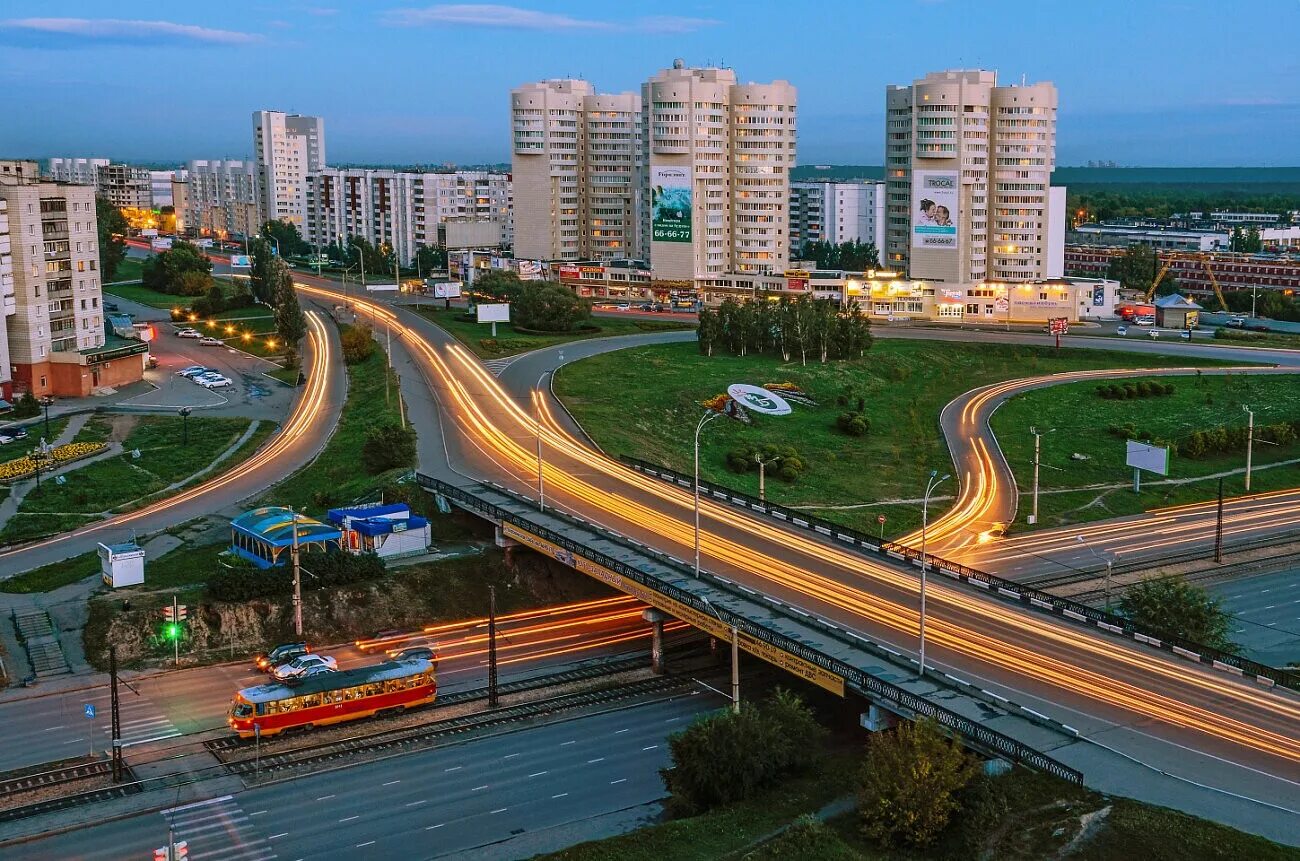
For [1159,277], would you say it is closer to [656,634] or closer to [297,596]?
[656,634]

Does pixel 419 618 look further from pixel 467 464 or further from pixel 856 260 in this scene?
pixel 856 260

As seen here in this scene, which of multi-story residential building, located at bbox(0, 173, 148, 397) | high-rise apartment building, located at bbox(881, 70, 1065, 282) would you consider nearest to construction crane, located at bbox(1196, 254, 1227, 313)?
high-rise apartment building, located at bbox(881, 70, 1065, 282)

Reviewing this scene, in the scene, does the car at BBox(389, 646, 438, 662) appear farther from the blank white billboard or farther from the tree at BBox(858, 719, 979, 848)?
the blank white billboard

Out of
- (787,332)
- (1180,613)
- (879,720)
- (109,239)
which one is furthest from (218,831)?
(109,239)

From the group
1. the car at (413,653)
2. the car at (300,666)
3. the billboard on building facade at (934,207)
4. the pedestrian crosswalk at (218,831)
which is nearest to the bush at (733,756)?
the pedestrian crosswalk at (218,831)

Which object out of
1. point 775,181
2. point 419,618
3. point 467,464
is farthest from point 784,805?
point 775,181
